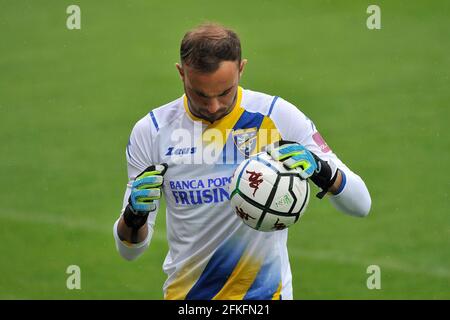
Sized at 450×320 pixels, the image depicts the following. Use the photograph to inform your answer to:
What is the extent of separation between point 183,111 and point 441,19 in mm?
12186

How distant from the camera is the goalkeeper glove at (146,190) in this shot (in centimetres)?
634

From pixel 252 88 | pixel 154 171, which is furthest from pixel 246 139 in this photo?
pixel 252 88

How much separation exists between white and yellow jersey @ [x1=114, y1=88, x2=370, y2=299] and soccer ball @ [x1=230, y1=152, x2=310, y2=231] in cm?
39

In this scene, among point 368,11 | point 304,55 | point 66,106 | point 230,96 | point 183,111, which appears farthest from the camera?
point 368,11

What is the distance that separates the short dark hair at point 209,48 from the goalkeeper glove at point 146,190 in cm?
74

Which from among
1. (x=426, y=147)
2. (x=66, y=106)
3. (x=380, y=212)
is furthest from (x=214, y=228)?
(x=66, y=106)

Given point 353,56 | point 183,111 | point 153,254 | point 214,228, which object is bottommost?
point 153,254

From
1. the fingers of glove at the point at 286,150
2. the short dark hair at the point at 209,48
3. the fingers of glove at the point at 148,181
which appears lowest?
the fingers of glove at the point at 148,181

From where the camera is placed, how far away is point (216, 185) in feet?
21.8

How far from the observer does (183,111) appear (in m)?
6.82

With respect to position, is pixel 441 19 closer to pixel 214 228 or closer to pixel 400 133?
pixel 400 133

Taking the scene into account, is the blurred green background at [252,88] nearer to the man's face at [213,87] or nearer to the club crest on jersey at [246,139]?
the club crest on jersey at [246,139]

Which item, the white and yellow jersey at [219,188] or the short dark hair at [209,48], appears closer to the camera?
the short dark hair at [209,48]

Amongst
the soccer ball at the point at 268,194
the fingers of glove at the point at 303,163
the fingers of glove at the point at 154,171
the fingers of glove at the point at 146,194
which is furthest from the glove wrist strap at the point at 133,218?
the fingers of glove at the point at 303,163
